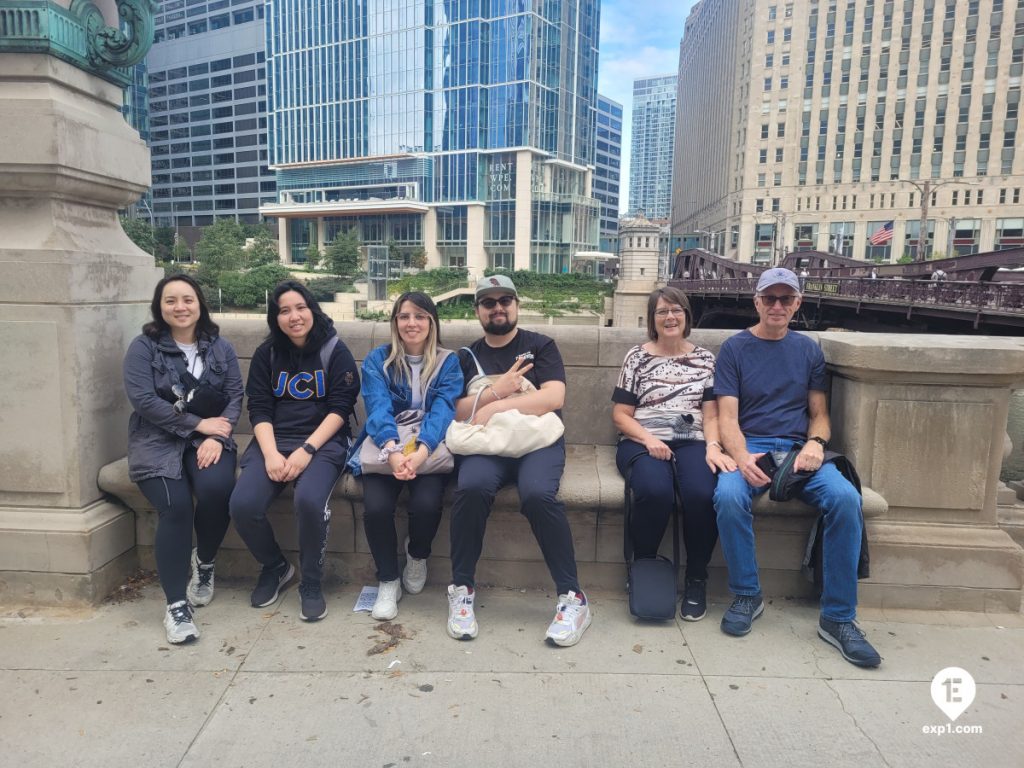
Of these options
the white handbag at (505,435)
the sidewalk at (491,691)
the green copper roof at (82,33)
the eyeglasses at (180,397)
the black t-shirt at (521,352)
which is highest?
the green copper roof at (82,33)

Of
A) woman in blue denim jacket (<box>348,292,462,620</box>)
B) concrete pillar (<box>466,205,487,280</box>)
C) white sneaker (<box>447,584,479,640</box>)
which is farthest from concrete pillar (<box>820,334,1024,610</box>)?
concrete pillar (<box>466,205,487,280</box>)

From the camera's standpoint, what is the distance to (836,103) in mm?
90938

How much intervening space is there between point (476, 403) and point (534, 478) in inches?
22.7

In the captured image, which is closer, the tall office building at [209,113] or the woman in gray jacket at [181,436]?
the woman in gray jacket at [181,436]

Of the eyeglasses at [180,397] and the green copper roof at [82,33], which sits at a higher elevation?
the green copper roof at [82,33]

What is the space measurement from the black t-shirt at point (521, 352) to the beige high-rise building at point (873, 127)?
87916 mm

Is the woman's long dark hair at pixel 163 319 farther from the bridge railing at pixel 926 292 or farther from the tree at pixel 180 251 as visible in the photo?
the tree at pixel 180 251

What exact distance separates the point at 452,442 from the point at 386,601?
33.4 inches

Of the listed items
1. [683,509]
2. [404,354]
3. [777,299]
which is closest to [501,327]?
[404,354]

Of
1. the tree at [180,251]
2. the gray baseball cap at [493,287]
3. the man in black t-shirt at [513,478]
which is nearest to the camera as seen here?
the man in black t-shirt at [513,478]

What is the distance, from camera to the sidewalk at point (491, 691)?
238 cm

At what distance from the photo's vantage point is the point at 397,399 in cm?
366

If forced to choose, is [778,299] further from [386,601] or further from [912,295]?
[912,295]

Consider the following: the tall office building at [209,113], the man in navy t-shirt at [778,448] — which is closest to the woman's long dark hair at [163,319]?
the man in navy t-shirt at [778,448]
